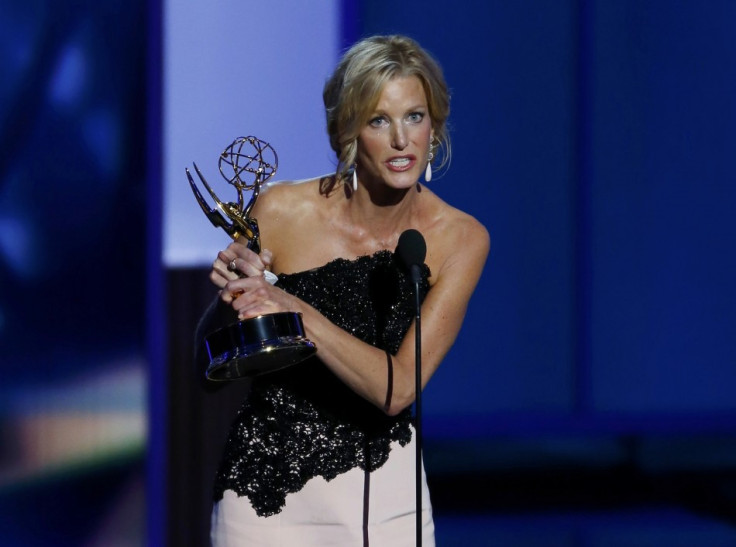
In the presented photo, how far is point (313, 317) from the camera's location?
158 cm

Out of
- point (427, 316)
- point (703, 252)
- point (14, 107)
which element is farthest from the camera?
point (703, 252)

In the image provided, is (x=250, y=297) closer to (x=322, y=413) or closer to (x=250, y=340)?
(x=250, y=340)

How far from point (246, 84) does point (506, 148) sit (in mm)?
1774

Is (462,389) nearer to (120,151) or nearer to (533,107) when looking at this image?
(533,107)

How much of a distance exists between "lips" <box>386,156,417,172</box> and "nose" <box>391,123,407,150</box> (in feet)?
0.07

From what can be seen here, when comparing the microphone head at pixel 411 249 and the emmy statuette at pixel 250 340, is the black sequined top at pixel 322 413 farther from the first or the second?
the microphone head at pixel 411 249

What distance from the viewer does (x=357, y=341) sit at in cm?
163

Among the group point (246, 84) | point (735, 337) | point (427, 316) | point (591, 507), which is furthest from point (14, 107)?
point (735, 337)

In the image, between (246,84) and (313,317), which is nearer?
(313,317)

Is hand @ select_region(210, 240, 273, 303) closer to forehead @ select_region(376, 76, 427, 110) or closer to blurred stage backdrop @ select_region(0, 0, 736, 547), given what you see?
forehead @ select_region(376, 76, 427, 110)

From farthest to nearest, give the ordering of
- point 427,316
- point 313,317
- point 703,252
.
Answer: point 703,252 < point 427,316 < point 313,317

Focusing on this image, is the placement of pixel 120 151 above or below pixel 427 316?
above

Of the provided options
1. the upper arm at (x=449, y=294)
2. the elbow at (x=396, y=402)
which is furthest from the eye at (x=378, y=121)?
the elbow at (x=396, y=402)

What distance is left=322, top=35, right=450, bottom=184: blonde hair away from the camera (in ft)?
5.61
